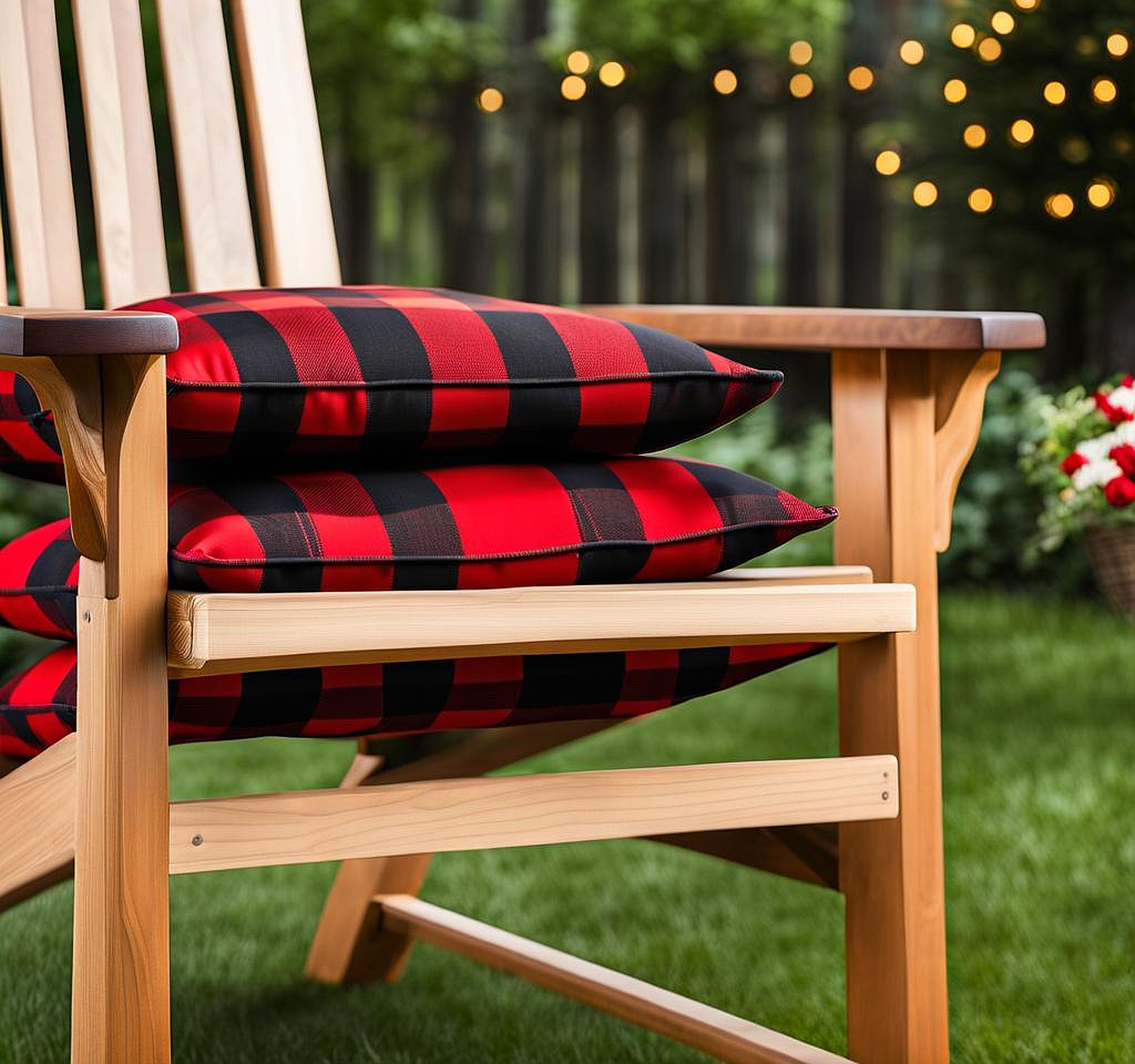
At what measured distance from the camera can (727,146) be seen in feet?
17.0

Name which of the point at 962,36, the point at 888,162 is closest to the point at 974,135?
the point at 962,36

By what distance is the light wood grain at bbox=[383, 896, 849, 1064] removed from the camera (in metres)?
1.32

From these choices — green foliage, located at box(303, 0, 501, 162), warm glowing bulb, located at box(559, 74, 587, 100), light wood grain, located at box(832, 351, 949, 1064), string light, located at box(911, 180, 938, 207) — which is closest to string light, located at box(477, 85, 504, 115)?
green foliage, located at box(303, 0, 501, 162)

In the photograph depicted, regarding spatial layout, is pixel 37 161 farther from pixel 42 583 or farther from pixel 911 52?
pixel 911 52

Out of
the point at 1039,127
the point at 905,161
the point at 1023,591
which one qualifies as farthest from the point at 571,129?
the point at 1023,591

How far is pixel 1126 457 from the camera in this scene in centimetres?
174

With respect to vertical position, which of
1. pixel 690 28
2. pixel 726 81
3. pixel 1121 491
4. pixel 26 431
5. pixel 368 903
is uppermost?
pixel 690 28

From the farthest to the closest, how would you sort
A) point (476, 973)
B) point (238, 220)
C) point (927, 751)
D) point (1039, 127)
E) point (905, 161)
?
point (905, 161) < point (1039, 127) < point (476, 973) < point (238, 220) < point (927, 751)

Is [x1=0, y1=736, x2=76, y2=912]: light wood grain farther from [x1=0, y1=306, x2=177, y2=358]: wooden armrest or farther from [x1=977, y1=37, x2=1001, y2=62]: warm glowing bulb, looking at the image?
[x1=977, y1=37, x2=1001, y2=62]: warm glowing bulb

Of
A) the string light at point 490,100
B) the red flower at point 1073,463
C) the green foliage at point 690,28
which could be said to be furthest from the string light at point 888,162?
the red flower at point 1073,463

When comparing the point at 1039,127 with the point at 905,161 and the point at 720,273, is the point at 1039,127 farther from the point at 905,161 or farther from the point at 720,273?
the point at 720,273

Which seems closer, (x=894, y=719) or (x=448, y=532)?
(x=448, y=532)

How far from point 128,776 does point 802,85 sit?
4.44m

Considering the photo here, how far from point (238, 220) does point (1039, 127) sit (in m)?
2.96
